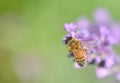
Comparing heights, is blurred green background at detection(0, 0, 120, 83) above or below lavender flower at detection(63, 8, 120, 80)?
above

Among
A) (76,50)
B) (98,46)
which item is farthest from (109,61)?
(76,50)

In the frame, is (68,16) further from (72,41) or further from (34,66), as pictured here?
(72,41)

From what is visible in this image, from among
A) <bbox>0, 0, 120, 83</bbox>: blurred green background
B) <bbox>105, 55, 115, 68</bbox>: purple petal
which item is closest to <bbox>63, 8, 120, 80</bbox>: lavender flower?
<bbox>105, 55, 115, 68</bbox>: purple petal

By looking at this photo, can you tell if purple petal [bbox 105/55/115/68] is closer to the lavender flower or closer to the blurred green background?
the lavender flower

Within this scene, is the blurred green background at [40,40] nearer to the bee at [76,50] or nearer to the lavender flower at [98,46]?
the lavender flower at [98,46]

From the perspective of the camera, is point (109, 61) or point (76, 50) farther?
point (109, 61)

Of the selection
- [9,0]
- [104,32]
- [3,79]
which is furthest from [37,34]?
[104,32]

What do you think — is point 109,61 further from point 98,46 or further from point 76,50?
point 76,50
